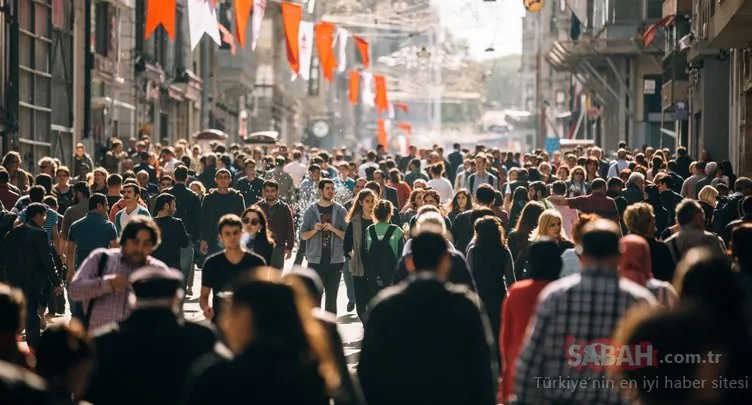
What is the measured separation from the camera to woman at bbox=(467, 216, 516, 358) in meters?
12.3

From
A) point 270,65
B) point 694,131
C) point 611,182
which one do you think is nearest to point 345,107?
point 270,65

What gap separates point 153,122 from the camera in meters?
50.7

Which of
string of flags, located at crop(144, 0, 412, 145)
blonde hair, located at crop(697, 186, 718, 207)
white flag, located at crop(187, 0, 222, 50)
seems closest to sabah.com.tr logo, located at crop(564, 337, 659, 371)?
blonde hair, located at crop(697, 186, 718, 207)

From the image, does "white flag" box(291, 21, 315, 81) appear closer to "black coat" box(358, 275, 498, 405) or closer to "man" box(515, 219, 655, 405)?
"black coat" box(358, 275, 498, 405)

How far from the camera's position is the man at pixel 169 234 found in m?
15.6

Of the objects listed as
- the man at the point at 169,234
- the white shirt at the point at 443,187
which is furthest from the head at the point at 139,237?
the white shirt at the point at 443,187

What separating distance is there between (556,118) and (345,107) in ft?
144

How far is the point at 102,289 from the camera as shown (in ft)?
32.2

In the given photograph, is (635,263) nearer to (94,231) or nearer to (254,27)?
(94,231)

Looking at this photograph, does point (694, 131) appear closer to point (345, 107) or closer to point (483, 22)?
point (483, 22)

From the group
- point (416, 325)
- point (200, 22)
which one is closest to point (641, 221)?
point (416, 325)

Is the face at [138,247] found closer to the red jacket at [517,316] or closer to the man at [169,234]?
the red jacket at [517,316]

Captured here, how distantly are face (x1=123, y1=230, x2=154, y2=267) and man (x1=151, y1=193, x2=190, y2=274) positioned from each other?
18.5 ft

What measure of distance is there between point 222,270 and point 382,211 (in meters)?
4.35
